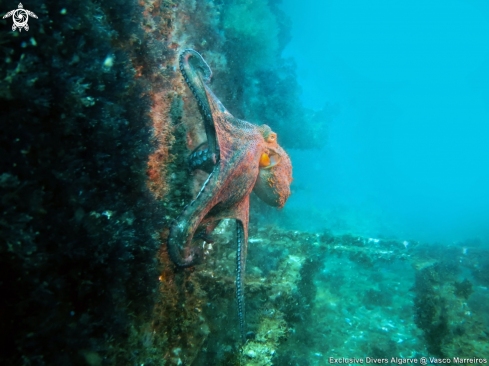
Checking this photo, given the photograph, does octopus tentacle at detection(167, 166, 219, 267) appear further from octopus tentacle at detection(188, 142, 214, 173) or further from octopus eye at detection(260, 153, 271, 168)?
octopus eye at detection(260, 153, 271, 168)

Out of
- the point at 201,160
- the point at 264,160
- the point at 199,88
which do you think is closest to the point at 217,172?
the point at 201,160

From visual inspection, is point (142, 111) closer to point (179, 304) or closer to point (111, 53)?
point (111, 53)

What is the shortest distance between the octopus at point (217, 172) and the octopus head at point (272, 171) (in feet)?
0.11

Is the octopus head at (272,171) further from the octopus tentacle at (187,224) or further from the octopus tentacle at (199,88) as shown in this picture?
the octopus tentacle at (187,224)

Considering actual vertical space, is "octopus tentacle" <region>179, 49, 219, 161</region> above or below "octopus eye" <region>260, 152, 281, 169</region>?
below

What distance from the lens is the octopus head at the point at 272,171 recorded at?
3.97 meters

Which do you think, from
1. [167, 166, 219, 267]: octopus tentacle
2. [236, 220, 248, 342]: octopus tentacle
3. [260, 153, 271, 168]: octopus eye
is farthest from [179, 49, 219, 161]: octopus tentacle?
[236, 220, 248, 342]: octopus tentacle

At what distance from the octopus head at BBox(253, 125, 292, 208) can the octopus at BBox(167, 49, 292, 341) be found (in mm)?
33

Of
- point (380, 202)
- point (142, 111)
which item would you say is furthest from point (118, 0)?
point (380, 202)

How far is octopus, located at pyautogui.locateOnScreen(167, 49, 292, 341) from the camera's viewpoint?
2.63 metres

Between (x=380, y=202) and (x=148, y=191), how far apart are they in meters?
70.9

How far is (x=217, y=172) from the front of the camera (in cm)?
288

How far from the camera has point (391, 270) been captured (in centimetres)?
949

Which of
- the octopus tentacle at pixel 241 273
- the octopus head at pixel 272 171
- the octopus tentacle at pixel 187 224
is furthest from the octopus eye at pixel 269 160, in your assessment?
the octopus tentacle at pixel 187 224
